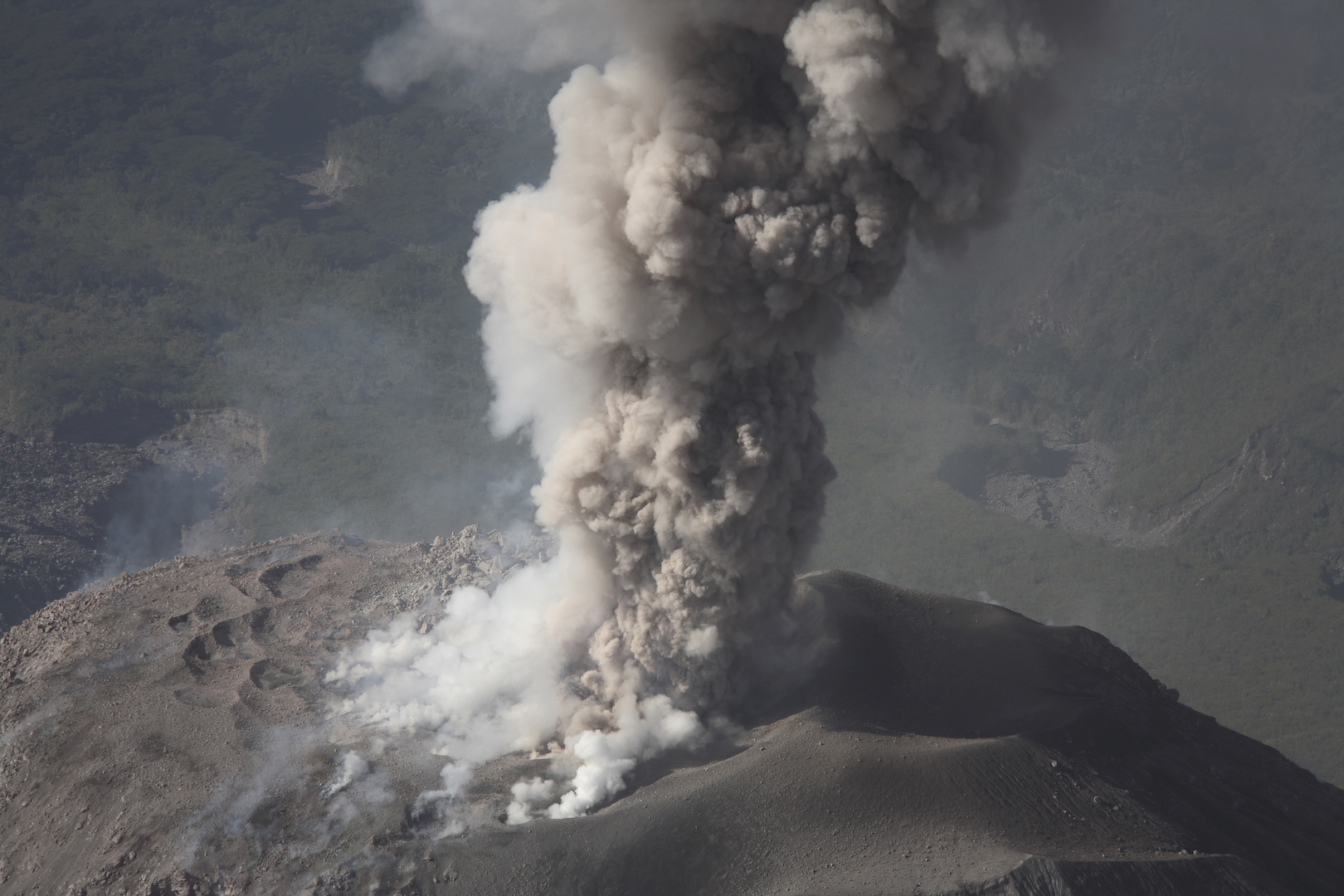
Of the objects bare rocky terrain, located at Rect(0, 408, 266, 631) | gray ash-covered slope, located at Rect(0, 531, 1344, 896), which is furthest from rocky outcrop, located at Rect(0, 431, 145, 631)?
gray ash-covered slope, located at Rect(0, 531, 1344, 896)

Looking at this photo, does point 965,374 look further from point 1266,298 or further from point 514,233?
point 514,233

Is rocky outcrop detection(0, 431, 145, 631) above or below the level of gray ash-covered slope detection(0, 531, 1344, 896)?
above

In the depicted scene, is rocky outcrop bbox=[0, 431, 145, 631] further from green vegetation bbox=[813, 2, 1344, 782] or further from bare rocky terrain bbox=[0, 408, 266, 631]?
green vegetation bbox=[813, 2, 1344, 782]

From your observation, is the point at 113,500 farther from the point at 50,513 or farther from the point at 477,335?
the point at 477,335

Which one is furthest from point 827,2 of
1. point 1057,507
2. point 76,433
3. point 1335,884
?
point 1057,507

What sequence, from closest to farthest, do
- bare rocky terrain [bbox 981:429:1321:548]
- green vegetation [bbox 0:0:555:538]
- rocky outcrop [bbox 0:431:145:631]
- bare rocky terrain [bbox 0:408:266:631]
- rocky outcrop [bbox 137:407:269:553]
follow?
rocky outcrop [bbox 0:431:145:631] → bare rocky terrain [bbox 0:408:266:631] → rocky outcrop [bbox 137:407:269:553] → green vegetation [bbox 0:0:555:538] → bare rocky terrain [bbox 981:429:1321:548]

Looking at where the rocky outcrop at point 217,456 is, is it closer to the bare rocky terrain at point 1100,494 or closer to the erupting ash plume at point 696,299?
the erupting ash plume at point 696,299

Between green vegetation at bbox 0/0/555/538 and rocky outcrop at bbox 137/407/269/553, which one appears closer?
rocky outcrop at bbox 137/407/269/553
